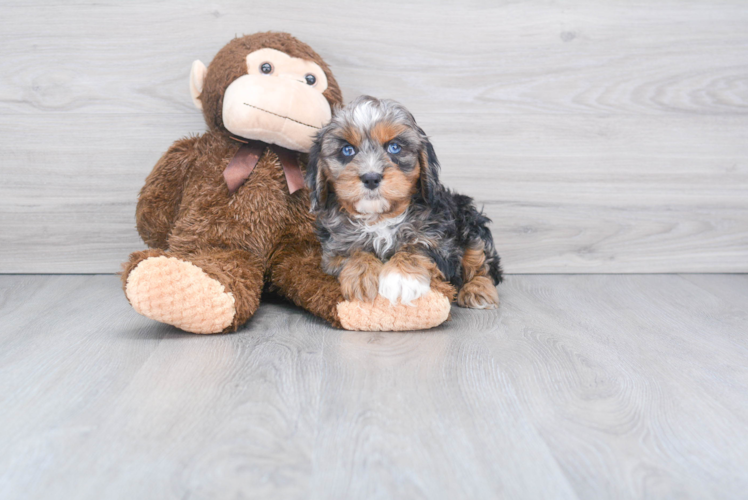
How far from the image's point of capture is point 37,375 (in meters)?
1.48

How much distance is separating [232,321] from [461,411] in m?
0.77

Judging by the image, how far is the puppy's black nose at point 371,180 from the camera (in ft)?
5.56

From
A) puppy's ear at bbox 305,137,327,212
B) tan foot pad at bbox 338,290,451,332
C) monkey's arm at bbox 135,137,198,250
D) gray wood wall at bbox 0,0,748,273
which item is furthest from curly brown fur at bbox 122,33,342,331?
gray wood wall at bbox 0,0,748,273

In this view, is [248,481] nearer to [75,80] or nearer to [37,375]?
[37,375]

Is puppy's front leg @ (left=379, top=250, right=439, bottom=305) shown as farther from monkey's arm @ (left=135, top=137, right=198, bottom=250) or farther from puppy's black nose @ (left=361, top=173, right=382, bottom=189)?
monkey's arm @ (left=135, top=137, right=198, bottom=250)

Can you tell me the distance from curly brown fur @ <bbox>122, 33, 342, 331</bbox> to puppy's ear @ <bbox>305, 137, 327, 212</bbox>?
0.23m

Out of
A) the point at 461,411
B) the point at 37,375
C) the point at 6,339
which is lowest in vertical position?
the point at 6,339

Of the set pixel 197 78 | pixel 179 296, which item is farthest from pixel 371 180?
pixel 197 78

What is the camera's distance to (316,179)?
6.03 ft

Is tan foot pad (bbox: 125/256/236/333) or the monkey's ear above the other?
the monkey's ear

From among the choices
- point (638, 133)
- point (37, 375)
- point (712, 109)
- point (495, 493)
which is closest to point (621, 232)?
point (638, 133)

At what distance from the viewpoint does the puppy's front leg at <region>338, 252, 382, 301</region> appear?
5.77 ft

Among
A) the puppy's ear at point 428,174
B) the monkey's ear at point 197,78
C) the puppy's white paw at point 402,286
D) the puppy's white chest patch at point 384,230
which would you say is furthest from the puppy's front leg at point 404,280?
the monkey's ear at point 197,78

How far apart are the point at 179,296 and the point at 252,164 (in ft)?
1.99
